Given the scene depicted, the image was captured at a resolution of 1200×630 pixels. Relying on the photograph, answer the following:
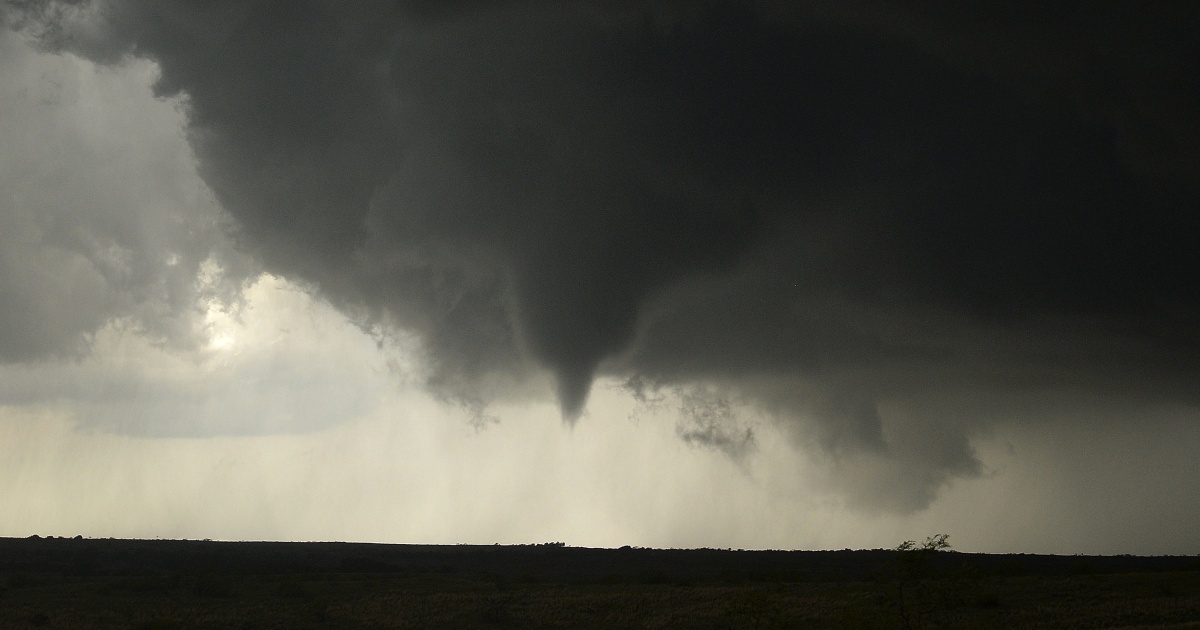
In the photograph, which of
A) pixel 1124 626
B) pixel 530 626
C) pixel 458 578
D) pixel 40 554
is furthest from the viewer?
pixel 40 554

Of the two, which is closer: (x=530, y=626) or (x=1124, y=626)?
(x=1124, y=626)

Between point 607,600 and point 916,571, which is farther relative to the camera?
point 607,600

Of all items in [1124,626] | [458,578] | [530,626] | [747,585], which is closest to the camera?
[1124,626]

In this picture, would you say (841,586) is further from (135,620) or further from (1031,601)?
(135,620)

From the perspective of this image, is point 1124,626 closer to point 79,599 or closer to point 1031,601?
point 1031,601

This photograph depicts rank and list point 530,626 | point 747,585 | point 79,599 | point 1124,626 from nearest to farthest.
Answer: point 1124,626
point 530,626
point 79,599
point 747,585

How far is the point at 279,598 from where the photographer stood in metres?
81.0

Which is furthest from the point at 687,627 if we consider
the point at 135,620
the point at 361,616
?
the point at 135,620

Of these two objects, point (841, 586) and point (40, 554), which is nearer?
point (841, 586)

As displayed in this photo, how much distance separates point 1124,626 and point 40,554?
131848 millimetres

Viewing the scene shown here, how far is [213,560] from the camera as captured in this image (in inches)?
5428

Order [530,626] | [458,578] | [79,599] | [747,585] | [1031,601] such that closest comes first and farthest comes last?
1. [1031,601]
2. [530,626]
3. [79,599]
4. [747,585]
5. [458,578]

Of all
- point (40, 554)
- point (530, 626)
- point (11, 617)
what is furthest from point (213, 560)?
point (530, 626)

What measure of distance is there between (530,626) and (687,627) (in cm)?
1140
